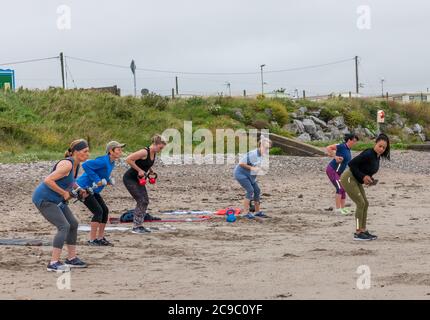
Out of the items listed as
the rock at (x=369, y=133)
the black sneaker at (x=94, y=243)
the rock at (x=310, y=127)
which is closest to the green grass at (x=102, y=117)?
the rock at (x=310, y=127)

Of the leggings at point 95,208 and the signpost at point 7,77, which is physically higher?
the signpost at point 7,77

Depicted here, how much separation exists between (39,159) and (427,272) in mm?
15475

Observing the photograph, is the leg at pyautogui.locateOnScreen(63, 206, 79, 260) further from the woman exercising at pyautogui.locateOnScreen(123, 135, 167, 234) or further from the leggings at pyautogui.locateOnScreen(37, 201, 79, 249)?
the woman exercising at pyautogui.locateOnScreen(123, 135, 167, 234)

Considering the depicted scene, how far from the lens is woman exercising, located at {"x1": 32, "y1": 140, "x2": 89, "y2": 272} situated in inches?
310

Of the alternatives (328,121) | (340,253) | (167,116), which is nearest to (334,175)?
(340,253)

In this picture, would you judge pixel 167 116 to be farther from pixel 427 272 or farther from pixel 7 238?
pixel 427 272

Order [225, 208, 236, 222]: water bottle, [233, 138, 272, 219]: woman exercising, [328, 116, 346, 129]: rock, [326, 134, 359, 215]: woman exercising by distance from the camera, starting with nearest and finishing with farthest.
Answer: [225, 208, 236, 222]: water bottle
[233, 138, 272, 219]: woman exercising
[326, 134, 359, 215]: woman exercising
[328, 116, 346, 129]: rock

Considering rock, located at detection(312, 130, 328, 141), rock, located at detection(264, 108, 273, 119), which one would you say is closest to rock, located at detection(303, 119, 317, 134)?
rock, located at detection(312, 130, 328, 141)

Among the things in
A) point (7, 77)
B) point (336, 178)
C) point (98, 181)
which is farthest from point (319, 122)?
point (98, 181)

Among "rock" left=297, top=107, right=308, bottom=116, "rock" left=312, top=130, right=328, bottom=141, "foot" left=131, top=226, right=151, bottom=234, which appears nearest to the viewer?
"foot" left=131, top=226, right=151, bottom=234

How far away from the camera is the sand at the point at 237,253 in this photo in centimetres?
703

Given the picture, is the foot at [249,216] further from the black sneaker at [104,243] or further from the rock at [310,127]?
the rock at [310,127]

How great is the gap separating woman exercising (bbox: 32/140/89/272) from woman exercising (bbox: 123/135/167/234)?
2464 millimetres

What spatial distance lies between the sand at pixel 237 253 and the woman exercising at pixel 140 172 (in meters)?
0.34
